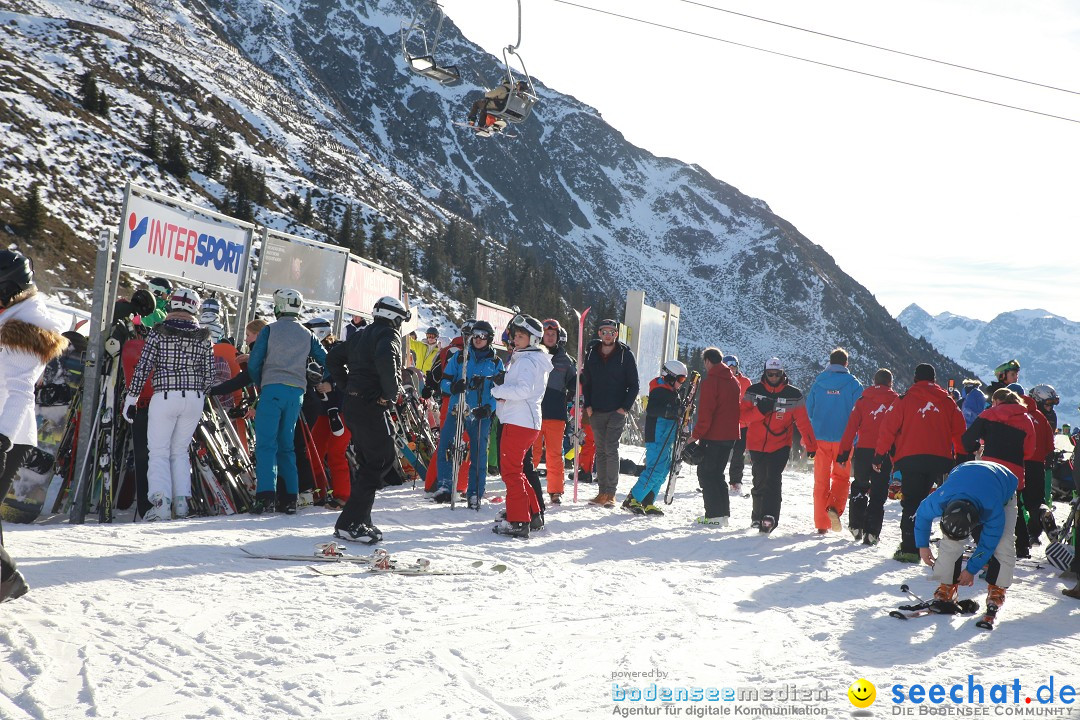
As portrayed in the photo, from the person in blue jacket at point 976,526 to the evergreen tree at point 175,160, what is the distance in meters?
89.4

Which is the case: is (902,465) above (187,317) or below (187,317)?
below

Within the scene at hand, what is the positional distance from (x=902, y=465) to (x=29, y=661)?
7.01 meters

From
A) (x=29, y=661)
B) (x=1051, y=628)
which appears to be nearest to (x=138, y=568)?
(x=29, y=661)

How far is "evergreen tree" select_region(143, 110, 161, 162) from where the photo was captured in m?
84.2

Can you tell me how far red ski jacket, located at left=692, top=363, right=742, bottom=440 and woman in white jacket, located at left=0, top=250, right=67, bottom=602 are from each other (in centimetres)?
634

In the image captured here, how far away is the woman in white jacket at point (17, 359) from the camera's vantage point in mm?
3750

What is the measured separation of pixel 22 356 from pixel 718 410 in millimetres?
6600

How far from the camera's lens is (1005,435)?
22.9 ft

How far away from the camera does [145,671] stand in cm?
345

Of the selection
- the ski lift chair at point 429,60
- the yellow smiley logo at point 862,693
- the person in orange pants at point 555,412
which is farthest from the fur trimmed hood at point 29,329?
the ski lift chair at point 429,60

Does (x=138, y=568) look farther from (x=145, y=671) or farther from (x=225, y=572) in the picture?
(x=145, y=671)

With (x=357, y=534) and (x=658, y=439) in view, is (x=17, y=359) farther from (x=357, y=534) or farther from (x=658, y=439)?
(x=658, y=439)

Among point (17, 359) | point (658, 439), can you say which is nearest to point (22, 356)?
point (17, 359)

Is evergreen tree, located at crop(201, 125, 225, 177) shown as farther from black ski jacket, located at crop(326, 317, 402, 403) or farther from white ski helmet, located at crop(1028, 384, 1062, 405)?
black ski jacket, located at crop(326, 317, 402, 403)
